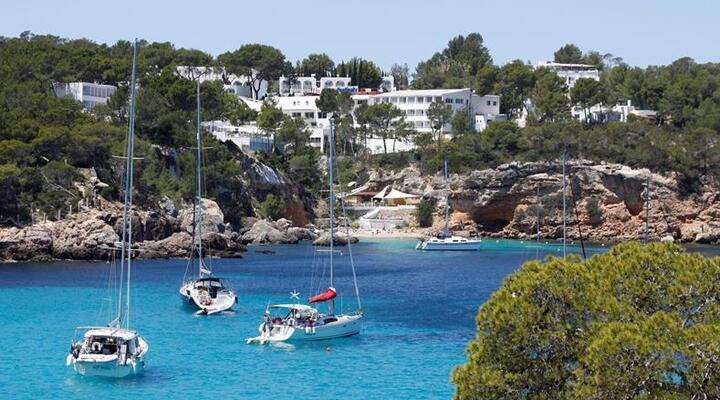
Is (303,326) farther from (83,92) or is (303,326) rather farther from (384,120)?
(384,120)

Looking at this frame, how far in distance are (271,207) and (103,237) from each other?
28.7m

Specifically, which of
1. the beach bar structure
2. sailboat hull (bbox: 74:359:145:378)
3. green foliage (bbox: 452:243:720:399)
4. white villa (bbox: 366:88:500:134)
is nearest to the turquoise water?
sailboat hull (bbox: 74:359:145:378)

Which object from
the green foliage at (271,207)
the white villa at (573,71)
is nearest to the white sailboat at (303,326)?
the green foliage at (271,207)

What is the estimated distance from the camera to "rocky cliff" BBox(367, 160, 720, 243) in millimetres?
100062

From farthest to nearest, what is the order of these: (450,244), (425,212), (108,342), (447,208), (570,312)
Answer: (425,212) → (447,208) → (450,244) → (108,342) → (570,312)

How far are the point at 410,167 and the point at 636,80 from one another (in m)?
30.5

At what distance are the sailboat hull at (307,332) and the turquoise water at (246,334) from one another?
1.36 feet

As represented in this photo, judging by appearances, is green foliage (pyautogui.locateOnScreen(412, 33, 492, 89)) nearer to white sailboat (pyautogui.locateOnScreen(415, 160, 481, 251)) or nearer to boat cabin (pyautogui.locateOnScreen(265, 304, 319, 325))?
white sailboat (pyautogui.locateOnScreen(415, 160, 481, 251))

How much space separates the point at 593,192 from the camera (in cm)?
10131

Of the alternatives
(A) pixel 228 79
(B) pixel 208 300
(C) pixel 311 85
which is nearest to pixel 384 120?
(A) pixel 228 79

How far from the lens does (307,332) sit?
1735 inches

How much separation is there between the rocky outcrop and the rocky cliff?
27144 millimetres

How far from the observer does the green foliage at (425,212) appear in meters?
108

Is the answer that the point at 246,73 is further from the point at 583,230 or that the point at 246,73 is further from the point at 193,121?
the point at 583,230
